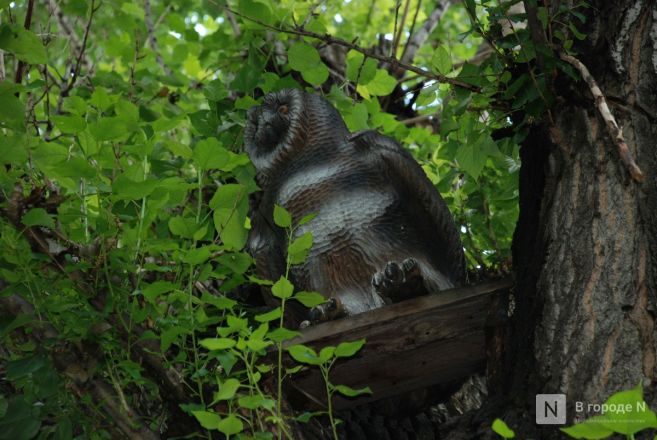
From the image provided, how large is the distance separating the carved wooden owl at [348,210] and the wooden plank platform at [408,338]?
19cm

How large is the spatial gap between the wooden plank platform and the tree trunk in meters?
0.12

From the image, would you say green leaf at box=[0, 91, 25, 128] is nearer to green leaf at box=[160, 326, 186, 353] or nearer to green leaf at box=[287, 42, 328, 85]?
green leaf at box=[160, 326, 186, 353]

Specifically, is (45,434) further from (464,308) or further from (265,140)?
(265,140)

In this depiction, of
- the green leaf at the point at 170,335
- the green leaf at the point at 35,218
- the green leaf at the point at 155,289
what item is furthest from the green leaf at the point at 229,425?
the green leaf at the point at 35,218

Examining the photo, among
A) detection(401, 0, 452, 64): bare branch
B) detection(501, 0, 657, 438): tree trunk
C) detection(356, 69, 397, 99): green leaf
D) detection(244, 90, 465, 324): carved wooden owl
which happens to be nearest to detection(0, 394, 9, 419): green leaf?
detection(244, 90, 465, 324): carved wooden owl

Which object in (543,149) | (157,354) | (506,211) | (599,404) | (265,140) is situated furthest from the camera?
(506,211)

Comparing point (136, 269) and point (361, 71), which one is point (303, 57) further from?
point (136, 269)

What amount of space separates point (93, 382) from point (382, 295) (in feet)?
2.42

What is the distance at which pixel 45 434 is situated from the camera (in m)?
1.98

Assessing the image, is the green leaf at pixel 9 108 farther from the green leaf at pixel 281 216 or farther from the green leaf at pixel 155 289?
the green leaf at pixel 281 216

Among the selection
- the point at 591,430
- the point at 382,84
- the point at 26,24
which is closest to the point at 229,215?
the point at 26,24

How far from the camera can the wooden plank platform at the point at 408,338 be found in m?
2.19

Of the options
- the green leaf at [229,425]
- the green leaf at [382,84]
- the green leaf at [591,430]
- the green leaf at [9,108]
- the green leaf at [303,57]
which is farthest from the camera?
the green leaf at [382,84]

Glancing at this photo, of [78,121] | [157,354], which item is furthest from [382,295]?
[78,121]
